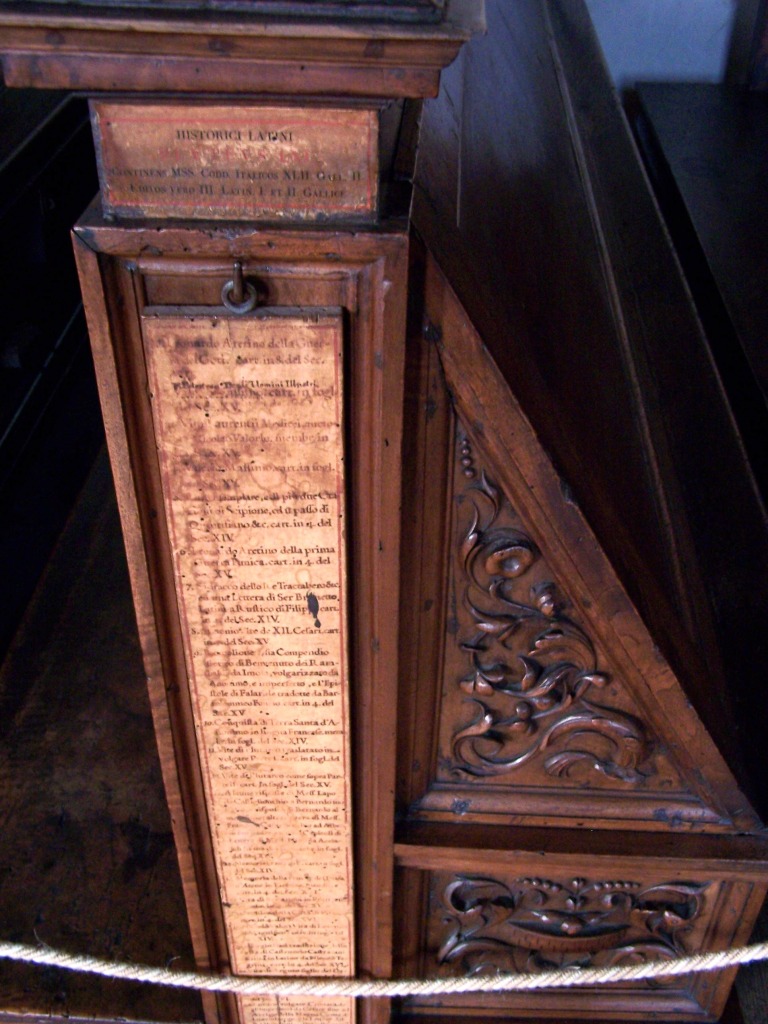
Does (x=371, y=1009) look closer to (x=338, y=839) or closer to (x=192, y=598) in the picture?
(x=338, y=839)

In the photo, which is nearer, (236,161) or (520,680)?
(236,161)

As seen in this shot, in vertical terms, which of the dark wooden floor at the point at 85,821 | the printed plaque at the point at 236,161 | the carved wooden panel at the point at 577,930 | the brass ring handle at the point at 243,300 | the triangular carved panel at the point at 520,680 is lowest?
the dark wooden floor at the point at 85,821

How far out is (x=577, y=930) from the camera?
1507 mm

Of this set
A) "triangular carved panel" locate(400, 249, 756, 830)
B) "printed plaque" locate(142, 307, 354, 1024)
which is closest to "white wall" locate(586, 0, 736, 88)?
"triangular carved panel" locate(400, 249, 756, 830)

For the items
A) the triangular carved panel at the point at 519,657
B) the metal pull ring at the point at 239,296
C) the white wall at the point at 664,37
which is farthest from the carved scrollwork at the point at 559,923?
the white wall at the point at 664,37

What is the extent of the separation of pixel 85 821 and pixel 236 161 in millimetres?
1349

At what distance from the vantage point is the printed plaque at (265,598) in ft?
3.07

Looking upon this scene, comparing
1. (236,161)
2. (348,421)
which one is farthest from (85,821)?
(236,161)

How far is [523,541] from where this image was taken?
1099 millimetres

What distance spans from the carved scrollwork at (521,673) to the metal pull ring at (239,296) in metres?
0.28

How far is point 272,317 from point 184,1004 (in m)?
1.24

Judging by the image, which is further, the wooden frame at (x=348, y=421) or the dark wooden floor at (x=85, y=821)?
the dark wooden floor at (x=85, y=821)

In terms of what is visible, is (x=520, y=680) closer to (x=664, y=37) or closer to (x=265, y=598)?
(x=265, y=598)

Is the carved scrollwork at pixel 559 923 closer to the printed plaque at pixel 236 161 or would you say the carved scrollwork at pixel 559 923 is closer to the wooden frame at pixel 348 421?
the wooden frame at pixel 348 421
